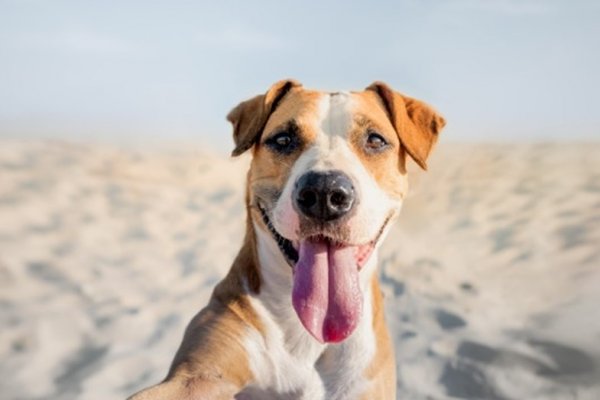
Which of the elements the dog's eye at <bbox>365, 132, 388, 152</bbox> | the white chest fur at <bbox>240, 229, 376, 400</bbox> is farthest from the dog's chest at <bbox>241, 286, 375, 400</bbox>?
the dog's eye at <bbox>365, 132, 388, 152</bbox>

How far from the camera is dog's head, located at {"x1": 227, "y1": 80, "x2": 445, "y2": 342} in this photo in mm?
4598

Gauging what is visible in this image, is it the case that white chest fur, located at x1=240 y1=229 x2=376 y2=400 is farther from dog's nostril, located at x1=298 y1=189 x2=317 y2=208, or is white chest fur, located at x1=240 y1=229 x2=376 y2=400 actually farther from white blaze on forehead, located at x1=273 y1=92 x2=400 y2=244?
dog's nostril, located at x1=298 y1=189 x2=317 y2=208

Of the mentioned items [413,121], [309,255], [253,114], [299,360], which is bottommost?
[299,360]

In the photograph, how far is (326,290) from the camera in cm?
483

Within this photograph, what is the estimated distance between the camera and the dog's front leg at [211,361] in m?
4.63

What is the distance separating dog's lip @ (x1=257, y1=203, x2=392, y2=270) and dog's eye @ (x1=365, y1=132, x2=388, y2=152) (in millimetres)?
425

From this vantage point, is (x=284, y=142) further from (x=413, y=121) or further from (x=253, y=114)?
(x=413, y=121)

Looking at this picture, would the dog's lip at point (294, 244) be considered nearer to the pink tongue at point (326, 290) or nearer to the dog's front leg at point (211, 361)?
the pink tongue at point (326, 290)

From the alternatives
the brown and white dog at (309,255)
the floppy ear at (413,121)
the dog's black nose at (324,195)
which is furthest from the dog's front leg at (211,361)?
the floppy ear at (413,121)

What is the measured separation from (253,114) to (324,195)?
41.7 inches

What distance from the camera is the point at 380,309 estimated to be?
5488mm

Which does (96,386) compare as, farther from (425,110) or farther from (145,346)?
(425,110)

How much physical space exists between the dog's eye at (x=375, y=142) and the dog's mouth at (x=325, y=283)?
1.73 feet

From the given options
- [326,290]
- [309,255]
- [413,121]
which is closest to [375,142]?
[413,121]
